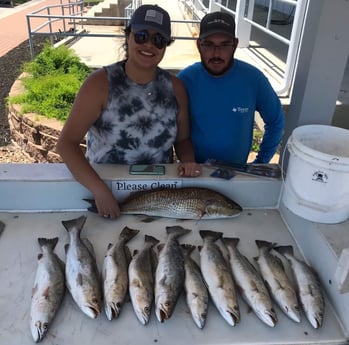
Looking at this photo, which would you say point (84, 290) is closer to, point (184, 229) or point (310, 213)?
point (184, 229)

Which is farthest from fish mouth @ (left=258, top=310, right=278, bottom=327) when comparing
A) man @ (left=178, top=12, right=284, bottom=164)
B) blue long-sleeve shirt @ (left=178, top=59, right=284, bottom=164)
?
man @ (left=178, top=12, right=284, bottom=164)

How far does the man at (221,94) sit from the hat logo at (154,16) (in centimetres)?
42

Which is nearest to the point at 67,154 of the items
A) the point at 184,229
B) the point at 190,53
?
the point at 184,229

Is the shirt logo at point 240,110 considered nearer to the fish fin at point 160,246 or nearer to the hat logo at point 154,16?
the hat logo at point 154,16

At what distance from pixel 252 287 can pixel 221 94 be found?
1353mm

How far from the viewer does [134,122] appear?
231 centimetres

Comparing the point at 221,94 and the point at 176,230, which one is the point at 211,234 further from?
the point at 221,94

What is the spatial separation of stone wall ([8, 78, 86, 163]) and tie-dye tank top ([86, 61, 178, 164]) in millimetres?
2536

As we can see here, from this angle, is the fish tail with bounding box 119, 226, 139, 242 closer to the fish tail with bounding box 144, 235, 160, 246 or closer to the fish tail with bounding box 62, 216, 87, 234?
the fish tail with bounding box 144, 235, 160, 246

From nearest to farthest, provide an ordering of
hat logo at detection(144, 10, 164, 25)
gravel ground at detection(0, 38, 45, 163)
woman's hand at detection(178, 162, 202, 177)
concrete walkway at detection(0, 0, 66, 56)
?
hat logo at detection(144, 10, 164, 25) → woman's hand at detection(178, 162, 202, 177) → gravel ground at detection(0, 38, 45, 163) → concrete walkway at detection(0, 0, 66, 56)

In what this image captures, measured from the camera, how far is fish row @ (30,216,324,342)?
1532 millimetres

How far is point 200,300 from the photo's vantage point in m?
1.58

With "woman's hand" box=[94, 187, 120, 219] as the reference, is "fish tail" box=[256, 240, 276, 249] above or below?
below

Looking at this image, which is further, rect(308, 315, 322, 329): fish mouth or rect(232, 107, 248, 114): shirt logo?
rect(232, 107, 248, 114): shirt logo
